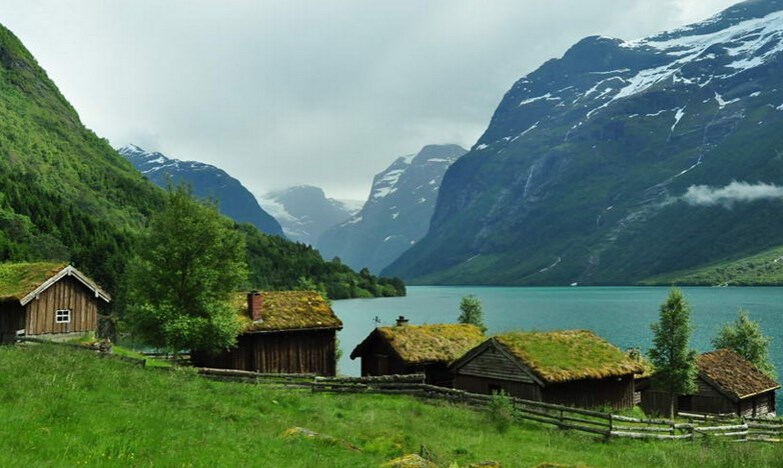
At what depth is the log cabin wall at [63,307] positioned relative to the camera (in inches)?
1788

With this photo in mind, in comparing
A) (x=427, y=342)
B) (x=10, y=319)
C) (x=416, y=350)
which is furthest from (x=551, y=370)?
(x=10, y=319)

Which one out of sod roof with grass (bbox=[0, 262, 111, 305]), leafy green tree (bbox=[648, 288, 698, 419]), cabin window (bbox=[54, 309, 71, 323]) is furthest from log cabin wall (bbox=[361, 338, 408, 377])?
cabin window (bbox=[54, 309, 71, 323])

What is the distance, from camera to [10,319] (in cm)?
4494

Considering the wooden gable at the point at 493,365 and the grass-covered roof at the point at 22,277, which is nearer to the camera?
the wooden gable at the point at 493,365

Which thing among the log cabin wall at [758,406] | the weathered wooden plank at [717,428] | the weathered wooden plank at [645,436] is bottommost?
the log cabin wall at [758,406]

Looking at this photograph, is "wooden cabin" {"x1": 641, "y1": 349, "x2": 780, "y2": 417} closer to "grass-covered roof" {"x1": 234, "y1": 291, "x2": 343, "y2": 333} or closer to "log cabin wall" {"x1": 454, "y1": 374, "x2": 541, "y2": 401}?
"log cabin wall" {"x1": 454, "y1": 374, "x2": 541, "y2": 401}

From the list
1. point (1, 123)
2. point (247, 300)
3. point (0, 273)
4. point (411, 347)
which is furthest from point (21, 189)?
point (411, 347)

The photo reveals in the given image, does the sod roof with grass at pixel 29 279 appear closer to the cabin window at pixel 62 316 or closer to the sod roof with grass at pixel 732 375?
the cabin window at pixel 62 316

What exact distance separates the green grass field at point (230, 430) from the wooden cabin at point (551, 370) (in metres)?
5.35

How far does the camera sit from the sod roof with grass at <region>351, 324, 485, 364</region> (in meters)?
46.3

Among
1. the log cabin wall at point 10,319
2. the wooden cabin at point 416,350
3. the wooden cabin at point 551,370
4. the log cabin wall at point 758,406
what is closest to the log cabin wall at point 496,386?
the wooden cabin at point 551,370

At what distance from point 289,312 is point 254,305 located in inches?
142

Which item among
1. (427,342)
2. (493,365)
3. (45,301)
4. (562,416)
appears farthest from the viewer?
(427,342)

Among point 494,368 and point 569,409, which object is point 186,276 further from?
point 569,409
